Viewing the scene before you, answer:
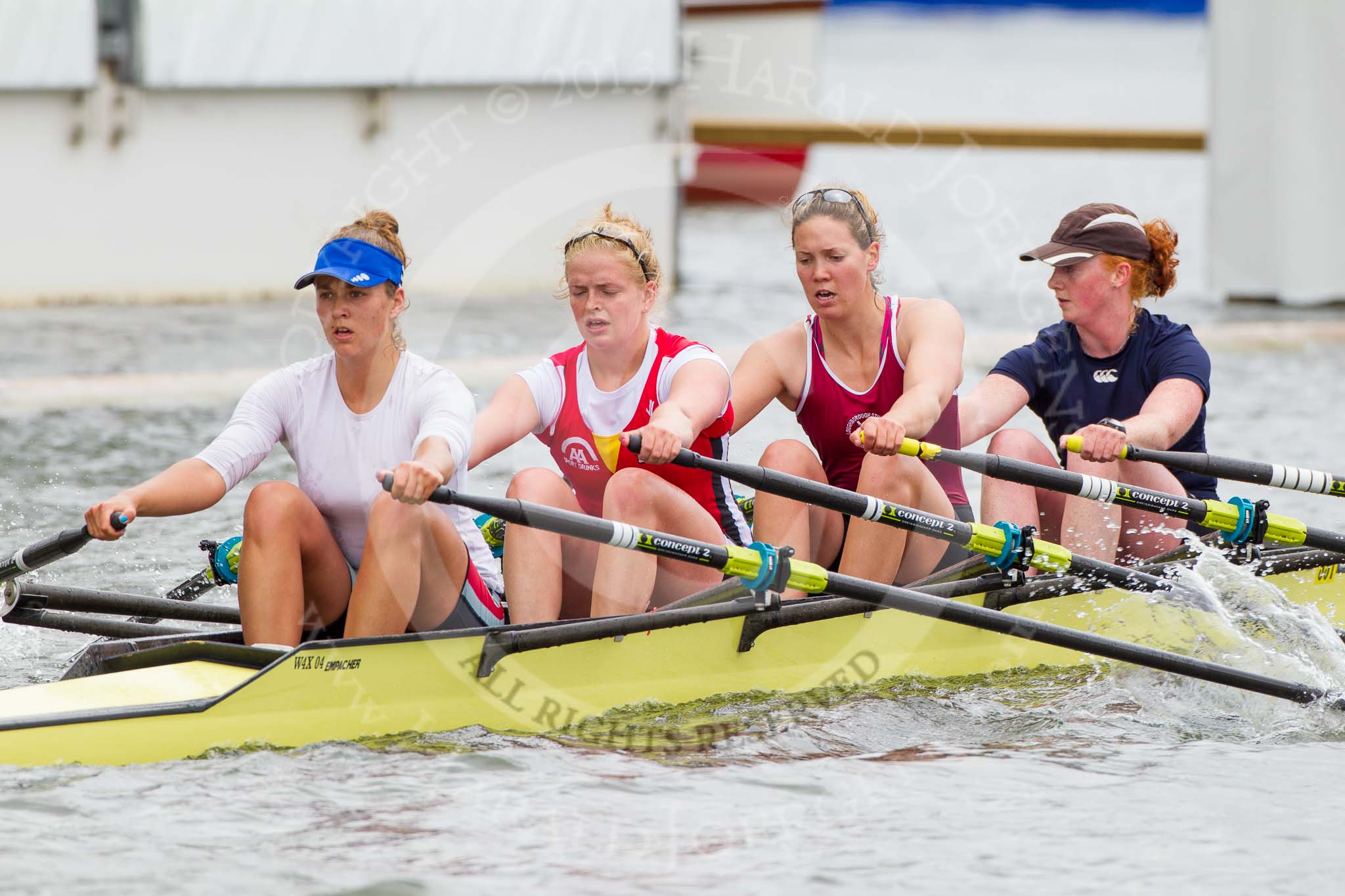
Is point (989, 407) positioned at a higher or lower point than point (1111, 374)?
lower

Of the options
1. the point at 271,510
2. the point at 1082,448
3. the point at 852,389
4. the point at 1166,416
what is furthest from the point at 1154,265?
the point at 271,510

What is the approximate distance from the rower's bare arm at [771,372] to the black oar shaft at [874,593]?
0.69 metres

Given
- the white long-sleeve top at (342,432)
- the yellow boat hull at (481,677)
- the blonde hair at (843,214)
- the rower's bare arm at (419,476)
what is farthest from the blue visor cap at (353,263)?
the blonde hair at (843,214)

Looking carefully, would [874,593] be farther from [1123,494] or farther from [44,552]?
[44,552]

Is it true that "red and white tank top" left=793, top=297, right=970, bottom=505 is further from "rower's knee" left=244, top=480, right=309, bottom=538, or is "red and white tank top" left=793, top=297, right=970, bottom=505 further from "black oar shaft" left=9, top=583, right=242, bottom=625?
"black oar shaft" left=9, top=583, right=242, bottom=625

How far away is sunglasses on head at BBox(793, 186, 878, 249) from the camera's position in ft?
14.4

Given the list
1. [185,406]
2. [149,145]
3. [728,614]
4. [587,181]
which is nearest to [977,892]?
[728,614]

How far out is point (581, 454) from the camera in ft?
13.9

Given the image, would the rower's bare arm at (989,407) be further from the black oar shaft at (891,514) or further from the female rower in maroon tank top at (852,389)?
the black oar shaft at (891,514)

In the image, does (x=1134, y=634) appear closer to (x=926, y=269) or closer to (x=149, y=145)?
(x=149, y=145)

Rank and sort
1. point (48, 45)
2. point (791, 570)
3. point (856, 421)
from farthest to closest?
point (48, 45) → point (856, 421) → point (791, 570)

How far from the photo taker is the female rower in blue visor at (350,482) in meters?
3.70

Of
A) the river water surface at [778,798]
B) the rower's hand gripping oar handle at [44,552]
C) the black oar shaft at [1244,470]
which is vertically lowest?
the river water surface at [778,798]

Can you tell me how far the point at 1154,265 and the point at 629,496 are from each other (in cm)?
185
